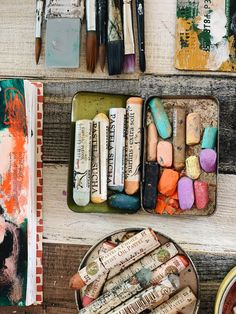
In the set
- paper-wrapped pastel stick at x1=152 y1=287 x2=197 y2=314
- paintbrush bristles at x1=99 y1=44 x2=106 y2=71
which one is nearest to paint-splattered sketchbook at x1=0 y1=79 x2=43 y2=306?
paintbrush bristles at x1=99 y1=44 x2=106 y2=71

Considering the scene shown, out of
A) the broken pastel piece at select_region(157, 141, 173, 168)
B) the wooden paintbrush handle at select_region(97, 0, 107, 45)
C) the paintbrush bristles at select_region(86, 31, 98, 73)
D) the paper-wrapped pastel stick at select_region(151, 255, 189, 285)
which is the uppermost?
the wooden paintbrush handle at select_region(97, 0, 107, 45)

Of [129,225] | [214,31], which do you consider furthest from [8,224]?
[214,31]

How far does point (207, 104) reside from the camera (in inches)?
41.6

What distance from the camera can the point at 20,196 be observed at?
3.52 feet

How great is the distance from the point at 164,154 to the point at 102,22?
0.79ft

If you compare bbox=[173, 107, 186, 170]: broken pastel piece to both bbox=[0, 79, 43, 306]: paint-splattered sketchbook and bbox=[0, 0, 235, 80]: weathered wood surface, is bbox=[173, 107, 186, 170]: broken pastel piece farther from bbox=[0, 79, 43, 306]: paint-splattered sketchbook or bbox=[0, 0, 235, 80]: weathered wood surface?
bbox=[0, 79, 43, 306]: paint-splattered sketchbook

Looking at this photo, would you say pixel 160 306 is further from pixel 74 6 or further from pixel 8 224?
pixel 74 6

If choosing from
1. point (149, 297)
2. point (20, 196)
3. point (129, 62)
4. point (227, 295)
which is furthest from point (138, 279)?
point (129, 62)

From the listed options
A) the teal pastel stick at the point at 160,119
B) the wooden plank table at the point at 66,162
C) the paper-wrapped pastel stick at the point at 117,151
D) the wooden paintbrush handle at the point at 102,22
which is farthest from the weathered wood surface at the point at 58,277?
the wooden paintbrush handle at the point at 102,22

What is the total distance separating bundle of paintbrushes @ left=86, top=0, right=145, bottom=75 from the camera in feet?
3.50

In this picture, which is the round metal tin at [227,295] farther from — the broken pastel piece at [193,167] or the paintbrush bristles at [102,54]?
the paintbrush bristles at [102,54]

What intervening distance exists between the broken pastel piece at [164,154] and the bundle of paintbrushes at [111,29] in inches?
5.3

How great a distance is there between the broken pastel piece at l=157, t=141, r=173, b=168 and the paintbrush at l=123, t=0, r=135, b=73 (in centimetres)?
14

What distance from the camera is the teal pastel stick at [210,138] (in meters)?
1.03
